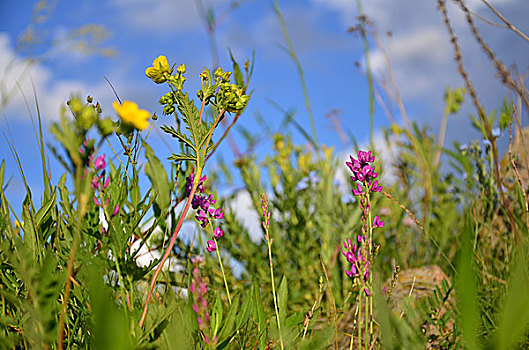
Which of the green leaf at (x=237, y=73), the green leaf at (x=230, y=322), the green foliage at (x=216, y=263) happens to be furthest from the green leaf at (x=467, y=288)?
the green leaf at (x=237, y=73)

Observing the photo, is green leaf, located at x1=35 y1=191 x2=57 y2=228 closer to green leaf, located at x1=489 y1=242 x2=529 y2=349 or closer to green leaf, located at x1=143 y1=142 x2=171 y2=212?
green leaf, located at x1=143 y1=142 x2=171 y2=212

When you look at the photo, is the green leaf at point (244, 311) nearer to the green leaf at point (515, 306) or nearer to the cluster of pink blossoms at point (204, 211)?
the cluster of pink blossoms at point (204, 211)

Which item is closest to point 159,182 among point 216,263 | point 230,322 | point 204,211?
point 204,211

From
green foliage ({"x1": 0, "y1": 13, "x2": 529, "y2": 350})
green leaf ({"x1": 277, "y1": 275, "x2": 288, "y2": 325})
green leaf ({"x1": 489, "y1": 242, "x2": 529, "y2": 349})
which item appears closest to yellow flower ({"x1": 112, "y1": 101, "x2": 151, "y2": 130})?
green foliage ({"x1": 0, "y1": 13, "x2": 529, "y2": 350})

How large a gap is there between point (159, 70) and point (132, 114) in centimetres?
18

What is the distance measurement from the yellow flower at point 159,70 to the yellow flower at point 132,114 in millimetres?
158

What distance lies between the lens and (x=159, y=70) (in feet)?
3.11

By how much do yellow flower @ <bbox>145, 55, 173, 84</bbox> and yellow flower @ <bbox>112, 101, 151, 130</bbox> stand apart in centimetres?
16

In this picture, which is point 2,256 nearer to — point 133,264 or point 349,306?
point 133,264

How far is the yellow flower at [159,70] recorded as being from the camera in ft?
3.10

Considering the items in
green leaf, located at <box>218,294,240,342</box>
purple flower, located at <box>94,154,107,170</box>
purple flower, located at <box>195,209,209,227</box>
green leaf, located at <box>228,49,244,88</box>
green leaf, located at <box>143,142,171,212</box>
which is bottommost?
green leaf, located at <box>218,294,240,342</box>

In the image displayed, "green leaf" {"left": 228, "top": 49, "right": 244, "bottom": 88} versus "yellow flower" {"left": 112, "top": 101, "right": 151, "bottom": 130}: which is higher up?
"green leaf" {"left": 228, "top": 49, "right": 244, "bottom": 88}

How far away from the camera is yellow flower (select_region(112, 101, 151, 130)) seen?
797 mm

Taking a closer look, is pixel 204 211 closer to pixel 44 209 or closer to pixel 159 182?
pixel 159 182
